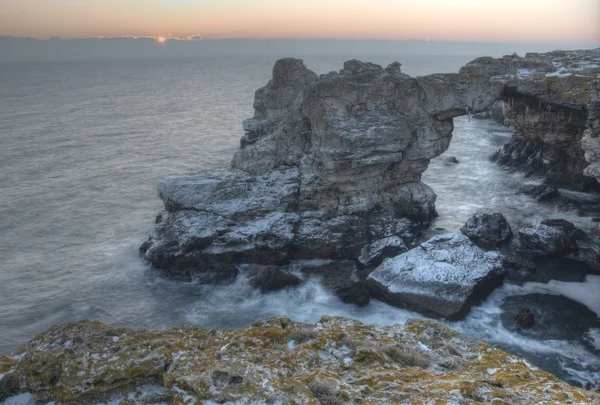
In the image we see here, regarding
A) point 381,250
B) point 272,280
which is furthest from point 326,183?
point 272,280

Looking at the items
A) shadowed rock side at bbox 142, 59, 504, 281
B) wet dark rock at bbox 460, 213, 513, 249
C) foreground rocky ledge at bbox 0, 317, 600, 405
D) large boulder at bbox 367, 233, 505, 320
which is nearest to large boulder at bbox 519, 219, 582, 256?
wet dark rock at bbox 460, 213, 513, 249

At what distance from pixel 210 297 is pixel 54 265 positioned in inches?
535

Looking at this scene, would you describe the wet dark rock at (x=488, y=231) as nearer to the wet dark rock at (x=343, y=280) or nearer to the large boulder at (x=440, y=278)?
the large boulder at (x=440, y=278)

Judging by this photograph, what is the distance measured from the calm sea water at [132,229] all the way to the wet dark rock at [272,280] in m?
0.61

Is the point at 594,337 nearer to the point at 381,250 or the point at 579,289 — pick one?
the point at 579,289

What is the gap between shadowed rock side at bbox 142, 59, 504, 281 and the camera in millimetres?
31797

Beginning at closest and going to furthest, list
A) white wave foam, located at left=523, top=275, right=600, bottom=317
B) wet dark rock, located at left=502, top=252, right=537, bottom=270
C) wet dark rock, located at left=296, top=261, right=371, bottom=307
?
white wave foam, located at left=523, top=275, right=600, bottom=317 → wet dark rock, located at left=296, top=261, right=371, bottom=307 → wet dark rock, located at left=502, top=252, right=537, bottom=270

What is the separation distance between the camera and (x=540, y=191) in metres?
40.9

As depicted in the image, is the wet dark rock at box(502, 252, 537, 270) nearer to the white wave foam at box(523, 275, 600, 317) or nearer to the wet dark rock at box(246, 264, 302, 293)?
the white wave foam at box(523, 275, 600, 317)

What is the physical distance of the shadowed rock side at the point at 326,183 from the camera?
3180 cm

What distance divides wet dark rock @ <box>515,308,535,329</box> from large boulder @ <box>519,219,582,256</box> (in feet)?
25.1

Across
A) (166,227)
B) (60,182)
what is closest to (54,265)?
(166,227)

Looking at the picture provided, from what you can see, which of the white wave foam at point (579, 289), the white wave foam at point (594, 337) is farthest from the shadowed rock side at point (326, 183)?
the white wave foam at point (594, 337)

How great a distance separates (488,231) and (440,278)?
29.7 ft
